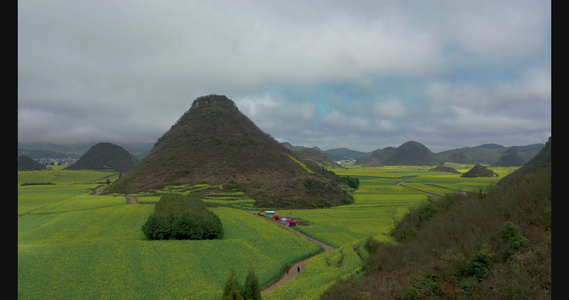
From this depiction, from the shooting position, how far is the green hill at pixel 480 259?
1356 cm

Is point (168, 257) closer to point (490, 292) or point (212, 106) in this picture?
point (490, 292)

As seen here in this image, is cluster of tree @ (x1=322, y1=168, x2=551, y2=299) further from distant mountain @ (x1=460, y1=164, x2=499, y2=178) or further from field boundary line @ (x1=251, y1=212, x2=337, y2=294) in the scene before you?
distant mountain @ (x1=460, y1=164, x2=499, y2=178)

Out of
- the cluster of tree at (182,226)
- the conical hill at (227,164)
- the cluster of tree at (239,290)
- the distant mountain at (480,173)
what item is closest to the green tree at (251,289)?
the cluster of tree at (239,290)

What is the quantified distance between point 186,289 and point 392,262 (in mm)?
18479

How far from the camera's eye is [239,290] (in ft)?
52.6

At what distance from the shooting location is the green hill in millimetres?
13562

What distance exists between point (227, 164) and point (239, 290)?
273 ft

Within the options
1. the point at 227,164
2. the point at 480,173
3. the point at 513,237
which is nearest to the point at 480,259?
the point at 513,237

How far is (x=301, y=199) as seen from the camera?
72125 millimetres

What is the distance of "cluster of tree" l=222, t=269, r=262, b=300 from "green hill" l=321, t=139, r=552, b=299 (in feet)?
19.6

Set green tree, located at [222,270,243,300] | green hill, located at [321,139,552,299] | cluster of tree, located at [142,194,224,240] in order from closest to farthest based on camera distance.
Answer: green hill, located at [321,139,552,299], green tree, located at [222,270,243,300], cluster of tree, located at [142,194,224,240]

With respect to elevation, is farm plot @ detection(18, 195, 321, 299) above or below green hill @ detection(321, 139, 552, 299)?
below

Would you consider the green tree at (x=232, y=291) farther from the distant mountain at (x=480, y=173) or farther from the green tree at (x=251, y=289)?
the distant mountain at (x=480, y=173)

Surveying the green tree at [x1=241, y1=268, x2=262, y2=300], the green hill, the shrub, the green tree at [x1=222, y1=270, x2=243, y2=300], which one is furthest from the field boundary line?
the shrub
